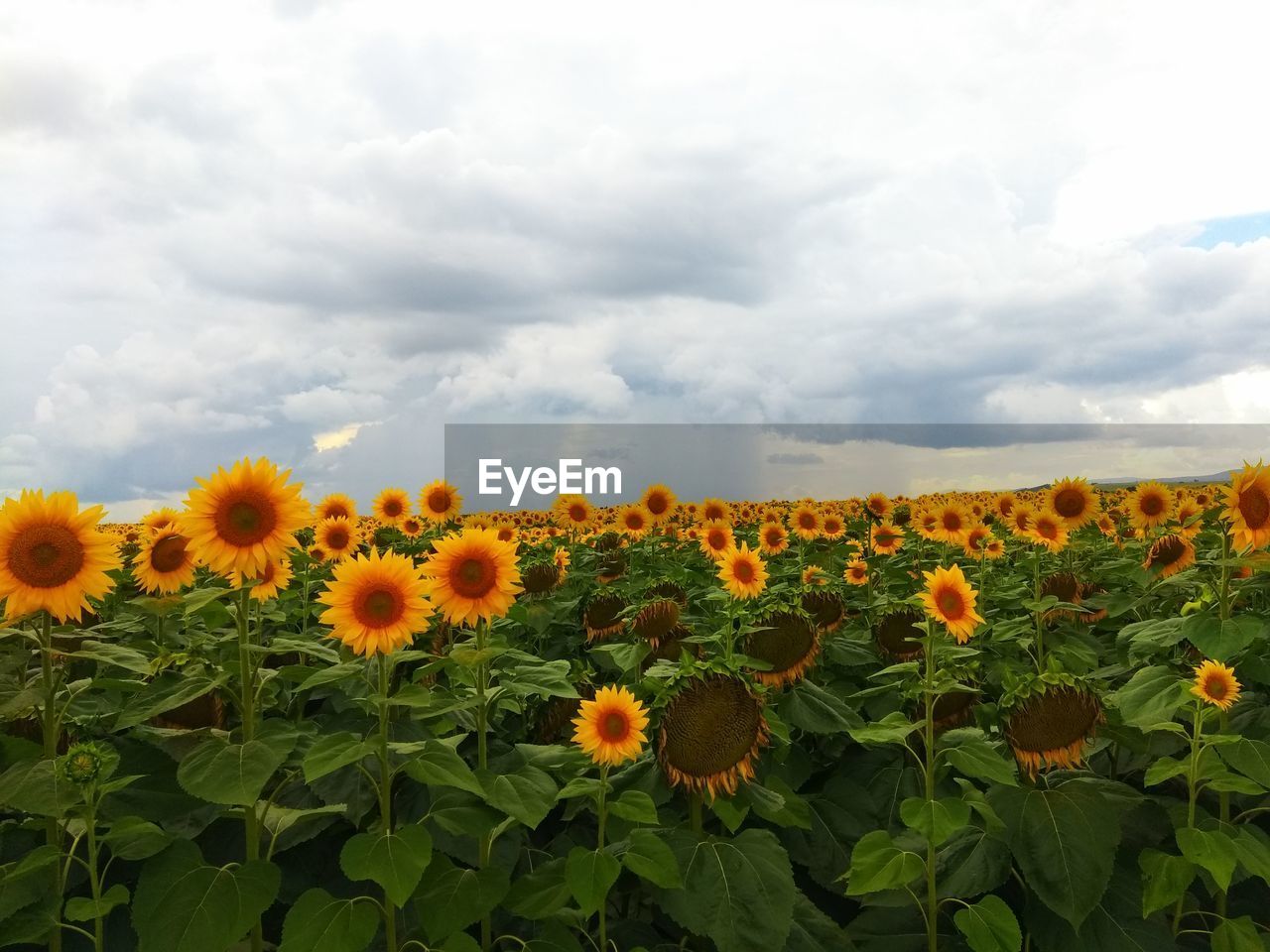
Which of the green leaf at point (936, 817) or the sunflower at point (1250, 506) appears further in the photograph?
the sunflower at point (1250, 506)

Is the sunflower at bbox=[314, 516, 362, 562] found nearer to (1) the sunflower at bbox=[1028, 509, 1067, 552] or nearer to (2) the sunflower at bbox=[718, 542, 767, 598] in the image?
(2) the sunflower at bbox=[718, 542, 767, 598]

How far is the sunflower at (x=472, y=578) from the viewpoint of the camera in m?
3.70

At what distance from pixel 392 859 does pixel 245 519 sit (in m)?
1.42

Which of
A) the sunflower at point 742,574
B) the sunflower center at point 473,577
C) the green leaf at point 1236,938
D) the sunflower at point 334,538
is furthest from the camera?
the sunflower at point 334,538

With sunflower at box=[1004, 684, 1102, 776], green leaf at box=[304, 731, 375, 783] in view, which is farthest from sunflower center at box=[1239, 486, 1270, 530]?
green leaf at box=[304, 731, 375, 783]

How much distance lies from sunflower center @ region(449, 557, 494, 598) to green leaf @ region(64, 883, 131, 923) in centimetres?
162

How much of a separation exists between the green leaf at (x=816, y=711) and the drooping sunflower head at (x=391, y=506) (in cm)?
737

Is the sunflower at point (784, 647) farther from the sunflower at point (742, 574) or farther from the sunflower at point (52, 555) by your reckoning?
the sunflower at point (52, 555)

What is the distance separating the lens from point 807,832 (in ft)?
15.0

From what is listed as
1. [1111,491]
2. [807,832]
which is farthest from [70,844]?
[1111,491]

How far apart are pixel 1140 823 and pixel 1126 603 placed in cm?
227

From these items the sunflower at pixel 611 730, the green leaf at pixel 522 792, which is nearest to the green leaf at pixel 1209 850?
the sunflower at pixel 611 730

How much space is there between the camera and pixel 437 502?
34.4ft

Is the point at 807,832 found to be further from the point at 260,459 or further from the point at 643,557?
the point at 643,557
